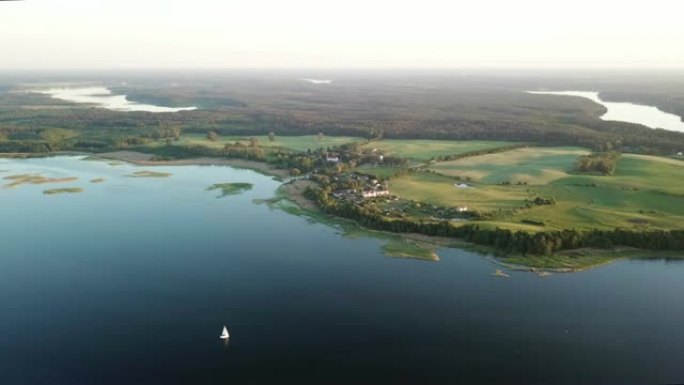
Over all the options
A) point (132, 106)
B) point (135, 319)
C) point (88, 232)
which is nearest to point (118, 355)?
point (135, 319)

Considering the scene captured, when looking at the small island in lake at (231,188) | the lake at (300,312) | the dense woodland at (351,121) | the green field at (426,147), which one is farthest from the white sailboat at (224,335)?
the dense woodland at (351,121)

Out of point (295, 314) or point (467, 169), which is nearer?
point (295, 314)

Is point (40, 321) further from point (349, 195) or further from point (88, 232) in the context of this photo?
point (349, 195)

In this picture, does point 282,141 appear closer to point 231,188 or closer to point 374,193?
point 231,188

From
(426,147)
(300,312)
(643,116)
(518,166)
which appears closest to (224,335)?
(300,312)

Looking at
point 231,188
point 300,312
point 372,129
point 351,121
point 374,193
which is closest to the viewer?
point 300,312

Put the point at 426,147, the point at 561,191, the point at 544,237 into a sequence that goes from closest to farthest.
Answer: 1. the point at 544,237
2. the point at 561,191
3. the point at 426,147
